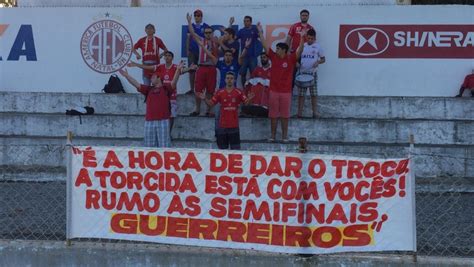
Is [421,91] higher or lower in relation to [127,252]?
higher

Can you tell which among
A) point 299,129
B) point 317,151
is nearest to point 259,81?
point 299,129

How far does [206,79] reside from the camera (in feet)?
35.9

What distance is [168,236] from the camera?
193 inches

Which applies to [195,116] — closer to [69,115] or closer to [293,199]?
[69,115]

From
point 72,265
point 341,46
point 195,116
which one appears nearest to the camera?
point 72,265

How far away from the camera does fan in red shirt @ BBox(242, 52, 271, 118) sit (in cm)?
1064

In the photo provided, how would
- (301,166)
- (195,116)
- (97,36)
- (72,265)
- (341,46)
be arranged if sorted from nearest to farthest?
(301,166)
(72,265)
(195,116)
(341,46)
(97,36)

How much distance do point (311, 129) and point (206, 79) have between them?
218cm

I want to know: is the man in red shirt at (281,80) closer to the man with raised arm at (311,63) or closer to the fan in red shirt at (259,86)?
the fan in red shirt at (259,86)

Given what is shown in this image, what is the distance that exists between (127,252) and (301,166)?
1.65m

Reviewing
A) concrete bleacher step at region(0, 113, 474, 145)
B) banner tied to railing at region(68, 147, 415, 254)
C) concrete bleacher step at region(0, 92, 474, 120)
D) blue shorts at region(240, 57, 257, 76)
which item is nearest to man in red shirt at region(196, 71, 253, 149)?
concrete bleacher step at region(0, 113, 474, 145)

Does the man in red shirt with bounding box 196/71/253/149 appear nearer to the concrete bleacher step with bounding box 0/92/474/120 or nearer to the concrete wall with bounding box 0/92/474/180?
the concrete wall with bounding box 0/92/474/180

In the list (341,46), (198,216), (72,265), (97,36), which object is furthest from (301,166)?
(97,36)

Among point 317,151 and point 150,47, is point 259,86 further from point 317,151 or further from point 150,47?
point 150,47
